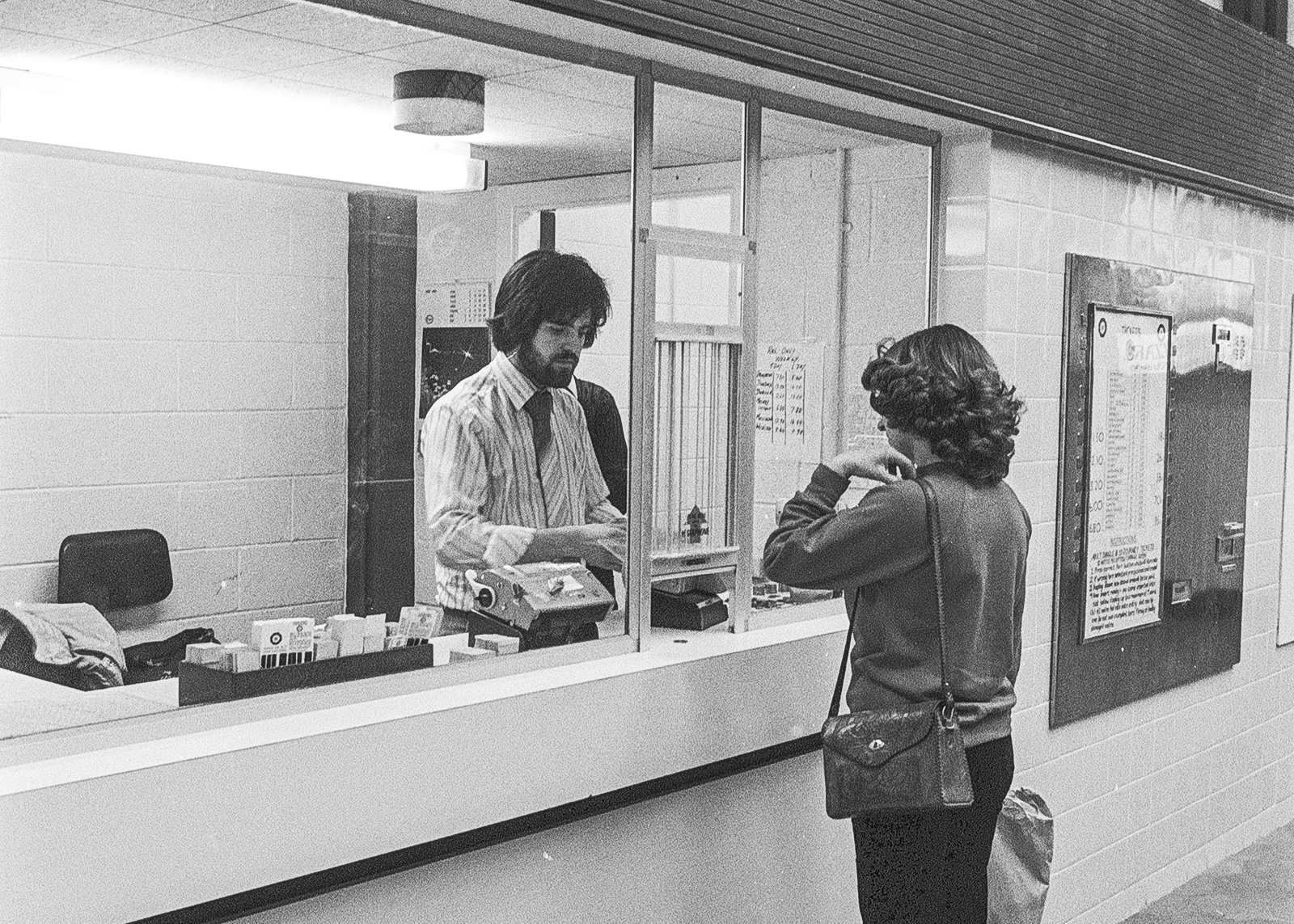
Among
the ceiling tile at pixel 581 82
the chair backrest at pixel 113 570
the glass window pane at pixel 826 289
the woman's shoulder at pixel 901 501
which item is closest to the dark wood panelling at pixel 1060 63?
the ceiling tile at pixel 581 82

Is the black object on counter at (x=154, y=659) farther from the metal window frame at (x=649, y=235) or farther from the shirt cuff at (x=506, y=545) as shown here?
the metal window frame at (x=649, y=235)

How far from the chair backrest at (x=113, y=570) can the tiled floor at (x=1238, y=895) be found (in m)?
3.55

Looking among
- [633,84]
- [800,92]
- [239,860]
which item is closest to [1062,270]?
[800,92]

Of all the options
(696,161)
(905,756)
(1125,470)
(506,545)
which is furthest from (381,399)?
(1125,470)

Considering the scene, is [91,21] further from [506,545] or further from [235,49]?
[506,545]

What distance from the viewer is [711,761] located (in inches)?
139

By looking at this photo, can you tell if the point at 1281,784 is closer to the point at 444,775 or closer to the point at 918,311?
the point at 918,311

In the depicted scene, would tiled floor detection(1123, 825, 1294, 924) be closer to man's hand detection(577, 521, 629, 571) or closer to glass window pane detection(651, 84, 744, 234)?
man's hand detection(577, 521, 629, 571)

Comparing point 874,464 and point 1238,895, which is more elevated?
point 874,464

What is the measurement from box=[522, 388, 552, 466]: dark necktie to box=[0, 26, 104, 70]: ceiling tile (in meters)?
1.21

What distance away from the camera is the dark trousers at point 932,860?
10.2ft

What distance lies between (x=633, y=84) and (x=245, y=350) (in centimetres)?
110

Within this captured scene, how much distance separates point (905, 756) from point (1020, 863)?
2.45 feet

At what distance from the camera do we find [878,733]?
3.10 m
